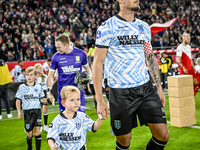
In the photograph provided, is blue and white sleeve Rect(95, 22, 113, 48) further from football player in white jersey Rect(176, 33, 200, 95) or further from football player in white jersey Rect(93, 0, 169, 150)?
football player in white jersey Rect(176, 33, 200, 95)

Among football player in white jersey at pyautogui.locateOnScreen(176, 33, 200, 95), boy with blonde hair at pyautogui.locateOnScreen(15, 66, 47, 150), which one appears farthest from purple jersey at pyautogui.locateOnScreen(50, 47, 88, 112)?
football player in white jersey at pyautogui.locateOnScreen(176, 33, 200, 95)

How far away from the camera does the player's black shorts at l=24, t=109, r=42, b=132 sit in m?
5.48

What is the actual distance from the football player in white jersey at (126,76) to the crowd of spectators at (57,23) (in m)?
12.5

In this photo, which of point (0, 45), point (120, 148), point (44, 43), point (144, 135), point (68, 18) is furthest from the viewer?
point (68, 18)

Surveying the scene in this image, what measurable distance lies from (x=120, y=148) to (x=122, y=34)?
133cm

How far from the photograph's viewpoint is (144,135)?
258 inches

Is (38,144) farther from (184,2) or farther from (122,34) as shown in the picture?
(184,2)

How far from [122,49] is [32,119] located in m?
3.01

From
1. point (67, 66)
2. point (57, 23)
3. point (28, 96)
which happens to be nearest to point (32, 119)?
point (28, 96)

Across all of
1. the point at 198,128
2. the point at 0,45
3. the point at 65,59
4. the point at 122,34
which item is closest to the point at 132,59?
the point at 122,34

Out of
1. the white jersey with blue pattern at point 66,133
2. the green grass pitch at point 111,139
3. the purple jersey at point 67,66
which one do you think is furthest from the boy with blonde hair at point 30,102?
the white jersey with blue pattern at point 66,133

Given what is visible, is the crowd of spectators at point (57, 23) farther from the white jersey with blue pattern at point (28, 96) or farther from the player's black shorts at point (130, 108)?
the player's black shorts at point (130, 108)

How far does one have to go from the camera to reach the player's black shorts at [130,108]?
3.25m

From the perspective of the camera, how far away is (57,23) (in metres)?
20.7
